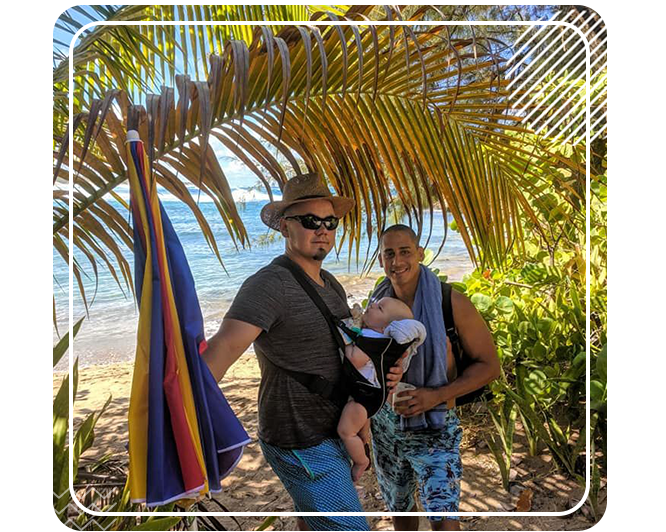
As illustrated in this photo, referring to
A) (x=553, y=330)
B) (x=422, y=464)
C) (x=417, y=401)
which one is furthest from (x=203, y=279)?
(x=553, y=330)

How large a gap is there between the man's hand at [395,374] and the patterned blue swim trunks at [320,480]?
11.8 inches

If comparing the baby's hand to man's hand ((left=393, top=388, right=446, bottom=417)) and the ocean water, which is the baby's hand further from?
man's hand ((left=393, top=388, right=446, bottom=417))

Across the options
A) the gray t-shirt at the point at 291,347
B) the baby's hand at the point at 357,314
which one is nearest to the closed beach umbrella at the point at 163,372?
the gray t-shirt at the point at 291,347

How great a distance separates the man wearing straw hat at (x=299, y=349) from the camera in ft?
7.52

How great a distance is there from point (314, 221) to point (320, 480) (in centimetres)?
101

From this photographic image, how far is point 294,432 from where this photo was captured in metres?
2.36

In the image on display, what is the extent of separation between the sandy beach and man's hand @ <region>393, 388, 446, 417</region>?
0.14 meters

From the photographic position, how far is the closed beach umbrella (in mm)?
2242

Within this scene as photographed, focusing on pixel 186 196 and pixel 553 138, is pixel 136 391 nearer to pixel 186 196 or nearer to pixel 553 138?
pixel 186 196

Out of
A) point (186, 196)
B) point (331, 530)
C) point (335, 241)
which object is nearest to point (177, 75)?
point (186, 196)

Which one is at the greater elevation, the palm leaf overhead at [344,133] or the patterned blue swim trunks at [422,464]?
the palm leaf overhead at [344,133]

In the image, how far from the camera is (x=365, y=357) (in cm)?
231

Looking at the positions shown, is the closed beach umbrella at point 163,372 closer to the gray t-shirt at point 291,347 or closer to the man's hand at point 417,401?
the gray t-shirt at point 291,347
